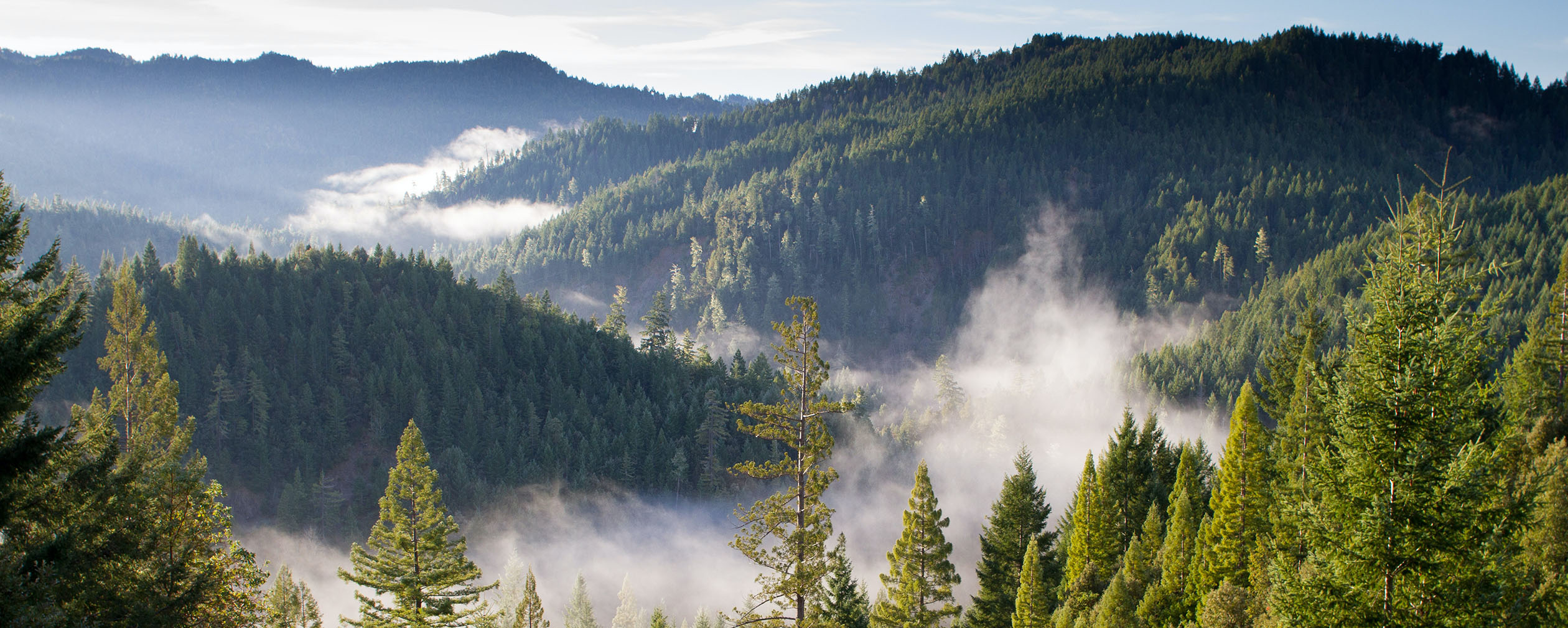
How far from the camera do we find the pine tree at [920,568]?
114 ft

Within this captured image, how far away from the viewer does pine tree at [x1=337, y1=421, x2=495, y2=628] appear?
29203mm

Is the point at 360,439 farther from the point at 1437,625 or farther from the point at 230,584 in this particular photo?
the point at 1437,625

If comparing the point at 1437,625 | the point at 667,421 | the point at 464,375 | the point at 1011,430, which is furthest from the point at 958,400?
the point at 1437,625

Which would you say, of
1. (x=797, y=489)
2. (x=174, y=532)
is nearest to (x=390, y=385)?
(x=174, y=532)

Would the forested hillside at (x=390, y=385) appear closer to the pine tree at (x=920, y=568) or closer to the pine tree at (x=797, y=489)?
the pine tree at (x=920, y=568)

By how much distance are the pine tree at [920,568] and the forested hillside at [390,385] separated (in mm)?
86742

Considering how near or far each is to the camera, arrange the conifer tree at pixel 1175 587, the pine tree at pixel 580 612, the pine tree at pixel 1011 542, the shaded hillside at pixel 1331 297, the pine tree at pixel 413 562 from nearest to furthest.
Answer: the pine tree at pixel 413 562
the conifer tree at pixel 1175 587
the pine tree at pixel 1011 542
the pine tree at pixel 580 612
the shaded hillside at pixel 1331 297

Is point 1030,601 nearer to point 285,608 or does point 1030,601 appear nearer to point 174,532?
point 174,532

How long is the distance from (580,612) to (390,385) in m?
64.6

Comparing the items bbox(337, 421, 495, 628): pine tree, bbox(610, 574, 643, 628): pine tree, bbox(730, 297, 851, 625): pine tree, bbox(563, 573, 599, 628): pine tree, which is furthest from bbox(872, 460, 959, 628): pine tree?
bbox(610, 574, 643, 628): pine tree

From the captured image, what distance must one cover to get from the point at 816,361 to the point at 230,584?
2073 centimetres

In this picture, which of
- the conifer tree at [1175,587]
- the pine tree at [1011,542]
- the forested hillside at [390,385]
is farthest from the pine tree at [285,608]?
the forested hillside at [390,385]

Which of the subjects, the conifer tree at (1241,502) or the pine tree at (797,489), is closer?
the pine tree at (797,489)

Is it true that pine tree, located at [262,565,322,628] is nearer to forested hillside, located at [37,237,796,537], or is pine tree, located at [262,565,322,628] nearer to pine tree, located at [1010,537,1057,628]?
pine tree, located at [1010,537,1057,628]
